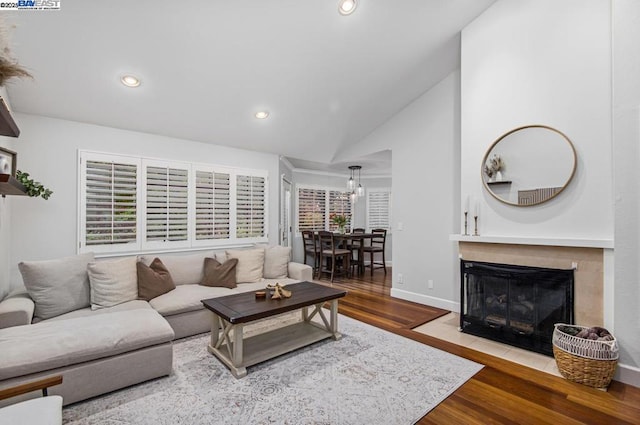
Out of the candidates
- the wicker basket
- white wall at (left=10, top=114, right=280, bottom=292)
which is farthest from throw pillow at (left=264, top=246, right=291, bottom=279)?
the wicker basket

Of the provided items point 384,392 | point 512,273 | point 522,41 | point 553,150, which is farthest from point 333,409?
point 522,41

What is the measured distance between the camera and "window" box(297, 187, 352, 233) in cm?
730

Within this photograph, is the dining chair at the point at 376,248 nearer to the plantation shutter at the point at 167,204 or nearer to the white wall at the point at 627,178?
the plantation shutter at the point at 167,204

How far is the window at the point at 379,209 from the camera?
27.0ft

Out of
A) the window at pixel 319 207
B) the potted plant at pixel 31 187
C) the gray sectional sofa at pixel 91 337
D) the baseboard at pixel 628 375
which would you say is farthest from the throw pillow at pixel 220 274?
the baseboard at pixel 628 375

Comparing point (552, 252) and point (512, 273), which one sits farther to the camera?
point (512, 273)

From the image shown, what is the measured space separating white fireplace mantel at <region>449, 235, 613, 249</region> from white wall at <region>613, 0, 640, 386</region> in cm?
11

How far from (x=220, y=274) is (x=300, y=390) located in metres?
1.99

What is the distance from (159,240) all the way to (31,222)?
1280 mm

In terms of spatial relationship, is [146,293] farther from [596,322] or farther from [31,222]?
[596,322]

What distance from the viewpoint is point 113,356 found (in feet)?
7.24

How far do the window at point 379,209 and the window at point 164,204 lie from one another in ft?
12.4

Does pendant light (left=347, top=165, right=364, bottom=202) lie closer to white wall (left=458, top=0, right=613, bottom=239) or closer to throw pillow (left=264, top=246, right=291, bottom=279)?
throw pillow (left=264, top=246, right=291, bottom=279)

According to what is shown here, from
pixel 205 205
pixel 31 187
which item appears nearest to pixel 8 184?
pixel 31 187
